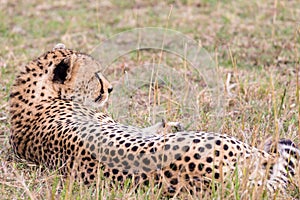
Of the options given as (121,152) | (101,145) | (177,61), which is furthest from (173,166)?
(177,61)

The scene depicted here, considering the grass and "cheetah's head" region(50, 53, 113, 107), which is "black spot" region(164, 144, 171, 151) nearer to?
the grass

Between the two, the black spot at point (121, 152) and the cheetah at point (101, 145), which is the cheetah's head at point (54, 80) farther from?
the black spot at point (121, 152)

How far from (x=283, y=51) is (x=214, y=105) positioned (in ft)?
6.26

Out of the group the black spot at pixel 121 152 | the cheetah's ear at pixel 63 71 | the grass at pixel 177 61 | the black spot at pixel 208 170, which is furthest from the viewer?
the cheetah's ear at pixel 63 71

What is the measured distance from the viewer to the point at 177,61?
6.28 metres

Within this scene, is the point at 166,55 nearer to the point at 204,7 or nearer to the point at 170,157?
the point at 204,7

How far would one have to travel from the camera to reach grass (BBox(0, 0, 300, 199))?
3604 millimetres

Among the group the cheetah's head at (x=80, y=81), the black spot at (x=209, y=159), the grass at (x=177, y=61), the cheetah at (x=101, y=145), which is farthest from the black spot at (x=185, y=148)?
the cheetah's head at (x=80, y=81)

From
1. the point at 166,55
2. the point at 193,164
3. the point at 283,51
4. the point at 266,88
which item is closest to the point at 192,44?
the point at 166,55

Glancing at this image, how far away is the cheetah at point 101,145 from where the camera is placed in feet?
10.4

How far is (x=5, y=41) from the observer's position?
668 cm

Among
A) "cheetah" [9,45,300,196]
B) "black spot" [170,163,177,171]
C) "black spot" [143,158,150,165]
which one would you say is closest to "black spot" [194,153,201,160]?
"cheetah" [9,45,300,196]

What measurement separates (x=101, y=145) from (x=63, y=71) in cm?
90

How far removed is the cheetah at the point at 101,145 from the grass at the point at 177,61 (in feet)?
0.31
